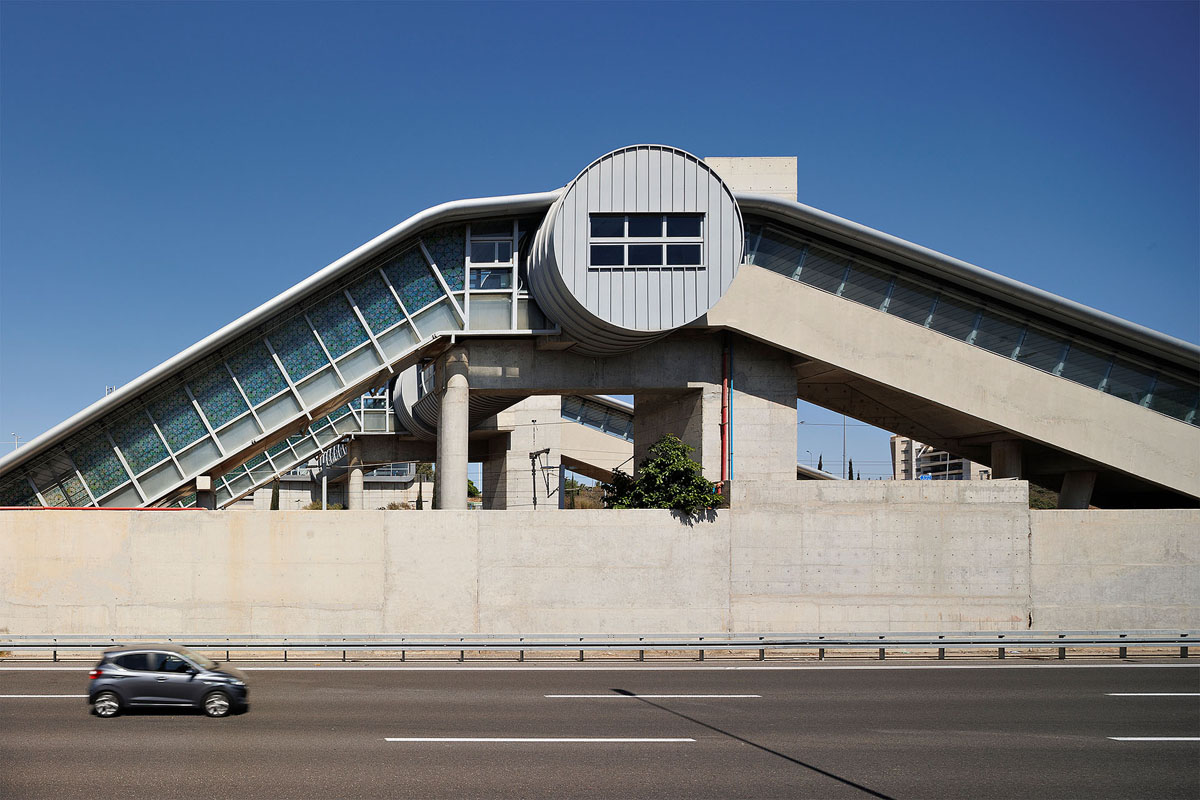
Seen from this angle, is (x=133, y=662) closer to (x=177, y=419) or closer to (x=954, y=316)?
(x=177, y=419)

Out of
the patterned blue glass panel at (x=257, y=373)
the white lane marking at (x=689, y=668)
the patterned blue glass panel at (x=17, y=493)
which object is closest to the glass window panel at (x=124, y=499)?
the patterned blue glass panel at (x=17, y=493)

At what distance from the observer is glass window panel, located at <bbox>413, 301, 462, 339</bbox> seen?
25.5 m

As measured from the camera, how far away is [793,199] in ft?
86.7

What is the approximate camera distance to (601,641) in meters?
21.5

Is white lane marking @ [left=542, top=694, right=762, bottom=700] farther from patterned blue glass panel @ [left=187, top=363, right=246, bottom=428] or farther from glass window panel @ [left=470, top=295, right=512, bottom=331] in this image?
patterned blue glass panel @ [left=187, top=363, right=246, bottom=428]

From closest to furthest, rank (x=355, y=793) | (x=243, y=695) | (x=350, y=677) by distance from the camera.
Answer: (x=355, y=793) → (x=243, y=695) → (x=350, y=677)

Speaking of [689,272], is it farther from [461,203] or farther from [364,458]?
[364,458]

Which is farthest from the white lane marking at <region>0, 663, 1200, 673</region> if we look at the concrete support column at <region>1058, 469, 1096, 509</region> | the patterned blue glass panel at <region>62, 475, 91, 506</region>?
the concrete support column at <region>1058, 469, 1096, 509</region>

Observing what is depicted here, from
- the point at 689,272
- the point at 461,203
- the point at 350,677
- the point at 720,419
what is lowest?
the point at 350,677

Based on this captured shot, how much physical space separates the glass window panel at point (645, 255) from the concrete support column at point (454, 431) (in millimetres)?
5436

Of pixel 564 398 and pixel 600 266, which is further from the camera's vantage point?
pixel 564 398

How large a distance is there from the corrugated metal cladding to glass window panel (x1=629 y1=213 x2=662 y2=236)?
0.22 m

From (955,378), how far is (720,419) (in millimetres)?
6653

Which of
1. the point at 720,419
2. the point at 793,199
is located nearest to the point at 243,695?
the point at 720,419
